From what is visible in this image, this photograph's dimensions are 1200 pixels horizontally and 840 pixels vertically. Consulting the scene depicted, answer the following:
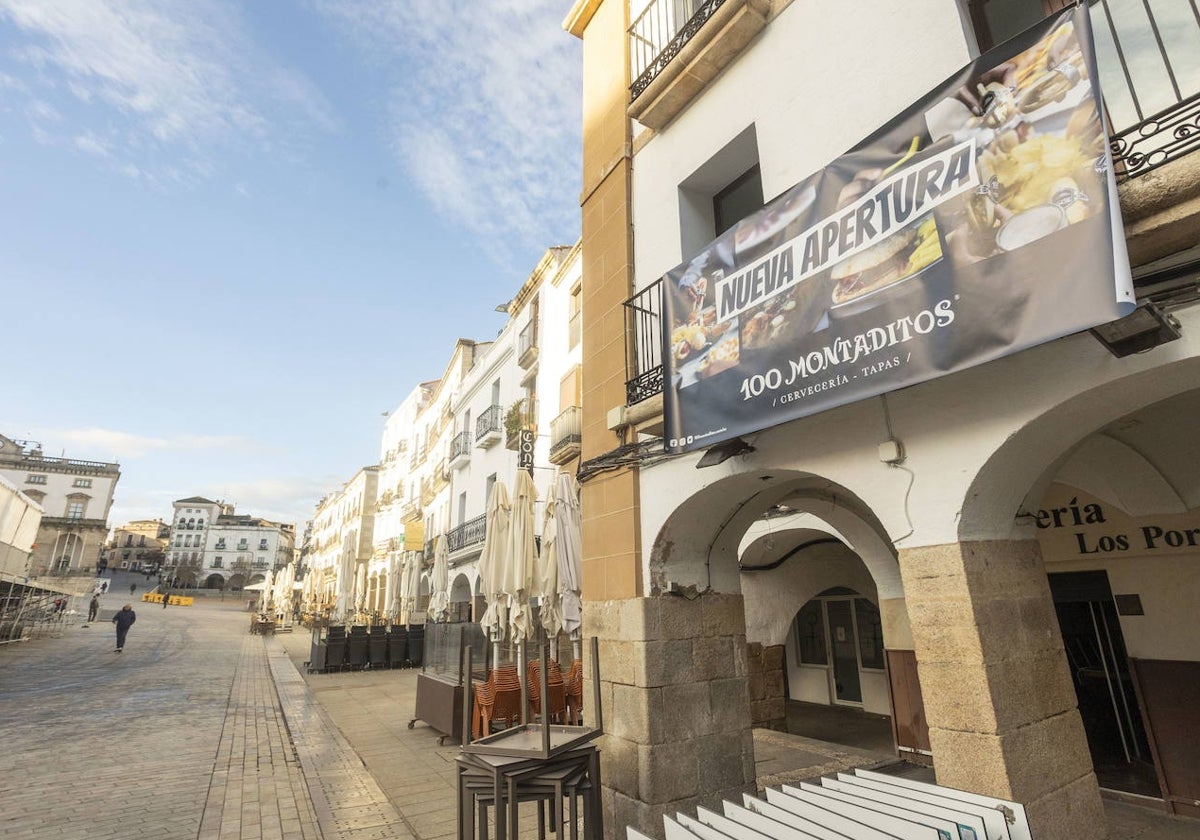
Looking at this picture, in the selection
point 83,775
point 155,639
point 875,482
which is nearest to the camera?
point 875,482

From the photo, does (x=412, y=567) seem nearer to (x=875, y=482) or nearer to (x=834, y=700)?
(x=834, y=700)

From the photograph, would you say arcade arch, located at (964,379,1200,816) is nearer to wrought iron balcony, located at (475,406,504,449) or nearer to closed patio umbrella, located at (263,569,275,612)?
wrought iron balcony, located at (475,406,504,449)

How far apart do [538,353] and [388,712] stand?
10107 millimetres

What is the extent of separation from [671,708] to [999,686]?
2.64m

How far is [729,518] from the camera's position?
5723 millimetres

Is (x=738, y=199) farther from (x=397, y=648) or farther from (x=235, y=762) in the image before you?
(x=397, y=648)

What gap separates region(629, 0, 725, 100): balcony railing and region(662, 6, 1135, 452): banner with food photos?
8.81 feet

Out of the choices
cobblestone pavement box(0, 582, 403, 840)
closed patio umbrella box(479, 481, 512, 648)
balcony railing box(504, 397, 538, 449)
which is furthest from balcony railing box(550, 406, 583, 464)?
cobblestone pavement box(0, 582, 403, 840)

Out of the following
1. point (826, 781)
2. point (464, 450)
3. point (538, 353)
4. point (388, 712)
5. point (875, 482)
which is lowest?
point (388, 712)

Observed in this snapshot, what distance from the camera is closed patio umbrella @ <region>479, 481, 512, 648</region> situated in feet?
28.4

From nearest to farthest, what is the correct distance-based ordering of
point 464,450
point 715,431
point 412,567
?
point 715,431
point 464,450
point 412,567

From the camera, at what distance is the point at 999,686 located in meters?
3.08

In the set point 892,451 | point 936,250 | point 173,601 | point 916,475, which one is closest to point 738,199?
point 936,250

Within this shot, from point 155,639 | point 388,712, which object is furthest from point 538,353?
point 155,639
